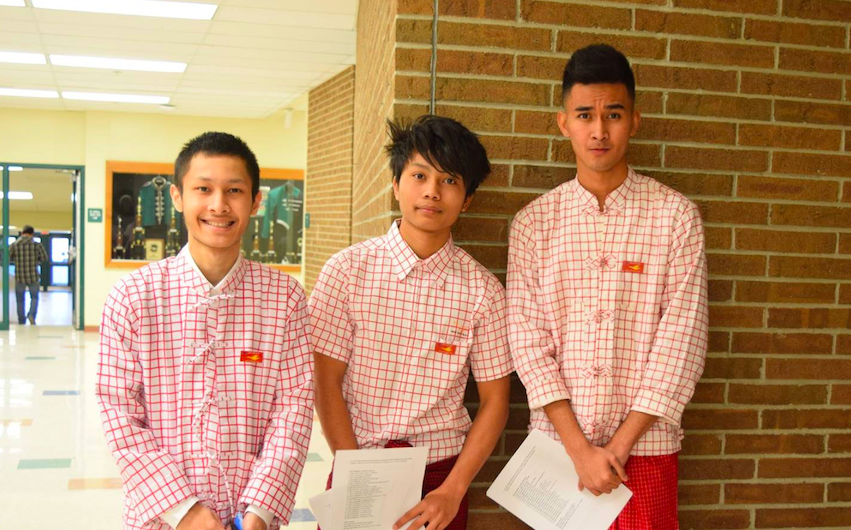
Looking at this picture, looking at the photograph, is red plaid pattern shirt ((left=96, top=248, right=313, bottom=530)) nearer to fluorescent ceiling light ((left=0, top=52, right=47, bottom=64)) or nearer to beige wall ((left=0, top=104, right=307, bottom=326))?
fluorescent ceiling light ((left=0, top=52, right=47, bottom=64))

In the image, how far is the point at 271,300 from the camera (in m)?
2.00

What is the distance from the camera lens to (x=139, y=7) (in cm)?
640

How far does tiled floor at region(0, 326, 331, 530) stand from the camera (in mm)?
4168

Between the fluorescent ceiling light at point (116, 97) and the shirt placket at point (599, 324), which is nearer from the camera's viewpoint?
the shirt placket at point (599, 324)

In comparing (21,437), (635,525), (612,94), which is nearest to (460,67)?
(612,94)

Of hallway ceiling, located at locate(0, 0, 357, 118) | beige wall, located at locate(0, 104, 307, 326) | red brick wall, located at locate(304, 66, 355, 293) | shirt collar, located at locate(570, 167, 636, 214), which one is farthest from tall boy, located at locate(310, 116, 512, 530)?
beige wall, located at locate(0, 104, 307, 326)

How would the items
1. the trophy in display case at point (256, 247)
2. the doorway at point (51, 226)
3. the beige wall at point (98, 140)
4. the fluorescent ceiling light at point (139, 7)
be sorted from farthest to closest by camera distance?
the trophy in display case at point (256, 247), the doorway at point (51, 226), the beige wall at point (98, 140), the fluorescent ceiling light at point (139, 7)

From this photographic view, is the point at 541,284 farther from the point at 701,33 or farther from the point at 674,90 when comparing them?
the point at 701,33

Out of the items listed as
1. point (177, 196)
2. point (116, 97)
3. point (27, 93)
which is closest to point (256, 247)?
point (116, 97)

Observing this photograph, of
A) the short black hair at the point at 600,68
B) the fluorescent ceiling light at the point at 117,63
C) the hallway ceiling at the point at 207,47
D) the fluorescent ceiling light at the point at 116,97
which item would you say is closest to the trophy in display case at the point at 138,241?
the fluorescent ceiling light at the point at 116,97

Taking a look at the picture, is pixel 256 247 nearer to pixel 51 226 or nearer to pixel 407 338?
pixel 51 226

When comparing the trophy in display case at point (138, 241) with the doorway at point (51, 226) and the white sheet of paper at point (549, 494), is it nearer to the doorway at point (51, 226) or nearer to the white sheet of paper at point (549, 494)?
the doorway at point (51, 226)

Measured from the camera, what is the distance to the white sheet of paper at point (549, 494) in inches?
84.1

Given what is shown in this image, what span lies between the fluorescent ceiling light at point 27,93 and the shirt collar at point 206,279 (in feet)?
32.4
